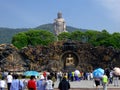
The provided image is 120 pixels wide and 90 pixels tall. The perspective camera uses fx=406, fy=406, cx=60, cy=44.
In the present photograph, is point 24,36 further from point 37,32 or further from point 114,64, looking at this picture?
point 114,64

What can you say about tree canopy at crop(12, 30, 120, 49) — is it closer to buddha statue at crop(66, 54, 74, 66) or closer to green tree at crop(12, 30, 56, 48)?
green tree at crop(12, 30, 56, 48)

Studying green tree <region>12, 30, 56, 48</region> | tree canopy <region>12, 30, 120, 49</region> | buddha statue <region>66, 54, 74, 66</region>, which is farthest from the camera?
green tree <region>12, 30, 56, 48</region>

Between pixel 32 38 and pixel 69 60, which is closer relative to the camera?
pixel 69 60

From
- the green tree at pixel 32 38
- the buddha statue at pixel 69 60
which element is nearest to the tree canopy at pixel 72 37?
the green tree at pixel 32 38

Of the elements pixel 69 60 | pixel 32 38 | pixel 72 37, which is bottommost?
pixel 69 60

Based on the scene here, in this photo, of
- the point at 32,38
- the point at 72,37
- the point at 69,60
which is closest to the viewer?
the point at 69,60

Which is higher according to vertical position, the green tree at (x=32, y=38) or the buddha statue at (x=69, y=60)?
the green tree at (x=32, y=38)

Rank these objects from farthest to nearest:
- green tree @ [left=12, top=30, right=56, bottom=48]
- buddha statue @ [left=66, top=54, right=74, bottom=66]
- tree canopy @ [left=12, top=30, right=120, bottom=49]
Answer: green tree @ [left=12, top=30, right=56, bottom=48] < tree canopy @ [left=12, top=30, right=120, bottom=49] < buddha statue @ [left=66, top=54, right=74, bottom=66]

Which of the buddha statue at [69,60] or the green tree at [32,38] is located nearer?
the buddha statue at [69,60]

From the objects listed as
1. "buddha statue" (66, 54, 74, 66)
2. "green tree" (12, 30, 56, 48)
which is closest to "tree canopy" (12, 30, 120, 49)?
"green tree" (12, 30, 56, 48)

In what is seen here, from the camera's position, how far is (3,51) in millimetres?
66438

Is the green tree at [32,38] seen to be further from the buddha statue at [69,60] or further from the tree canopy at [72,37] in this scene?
the buddha statue at [69,60]

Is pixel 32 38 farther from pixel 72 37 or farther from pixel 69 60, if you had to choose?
pixel 69 60

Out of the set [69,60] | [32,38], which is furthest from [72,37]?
[69,60]
